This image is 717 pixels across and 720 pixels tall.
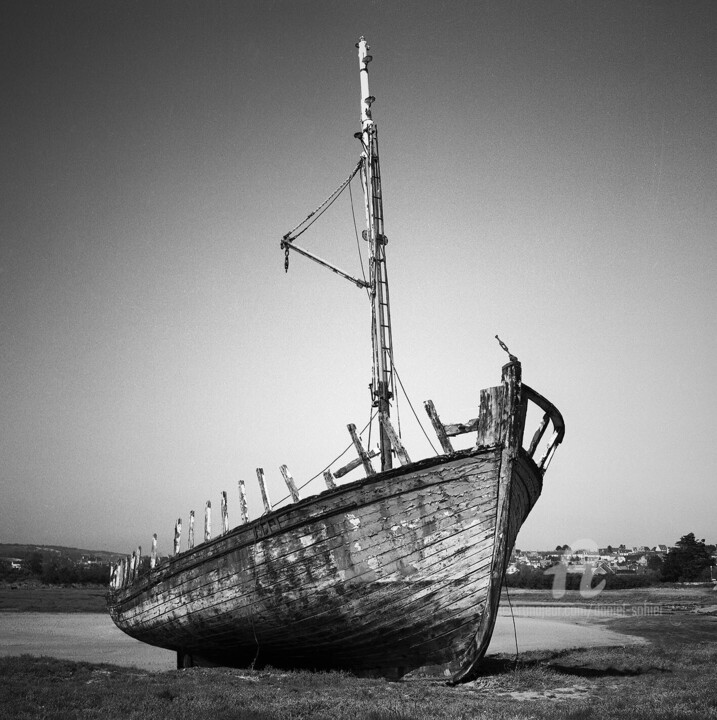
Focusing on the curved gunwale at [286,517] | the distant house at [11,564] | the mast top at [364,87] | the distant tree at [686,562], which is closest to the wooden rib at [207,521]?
the curved gunwale at [286,517]

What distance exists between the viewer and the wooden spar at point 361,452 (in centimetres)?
930

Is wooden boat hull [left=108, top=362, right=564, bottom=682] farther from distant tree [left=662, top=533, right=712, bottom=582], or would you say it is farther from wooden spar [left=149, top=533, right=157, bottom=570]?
distant tree [left=662, top=533, right=712, bottom=582]

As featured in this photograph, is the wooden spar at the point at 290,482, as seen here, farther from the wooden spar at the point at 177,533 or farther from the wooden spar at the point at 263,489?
the wooden spar at the point at 177,533

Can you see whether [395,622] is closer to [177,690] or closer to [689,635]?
[177,690]

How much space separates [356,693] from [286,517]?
2.83 meters

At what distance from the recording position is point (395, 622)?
9078mm

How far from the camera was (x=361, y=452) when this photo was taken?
9461 mm

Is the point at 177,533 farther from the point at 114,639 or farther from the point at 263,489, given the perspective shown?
the point at 114,639

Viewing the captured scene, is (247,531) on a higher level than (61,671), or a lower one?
higher

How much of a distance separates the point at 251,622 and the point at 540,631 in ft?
57.3

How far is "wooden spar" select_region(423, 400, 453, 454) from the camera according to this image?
29.2 ft

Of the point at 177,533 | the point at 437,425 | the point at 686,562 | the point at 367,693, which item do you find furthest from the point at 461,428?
the point at 686,562

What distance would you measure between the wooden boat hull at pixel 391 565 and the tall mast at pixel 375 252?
280 cm

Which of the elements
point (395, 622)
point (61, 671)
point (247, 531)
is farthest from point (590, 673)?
point (61, 671)
